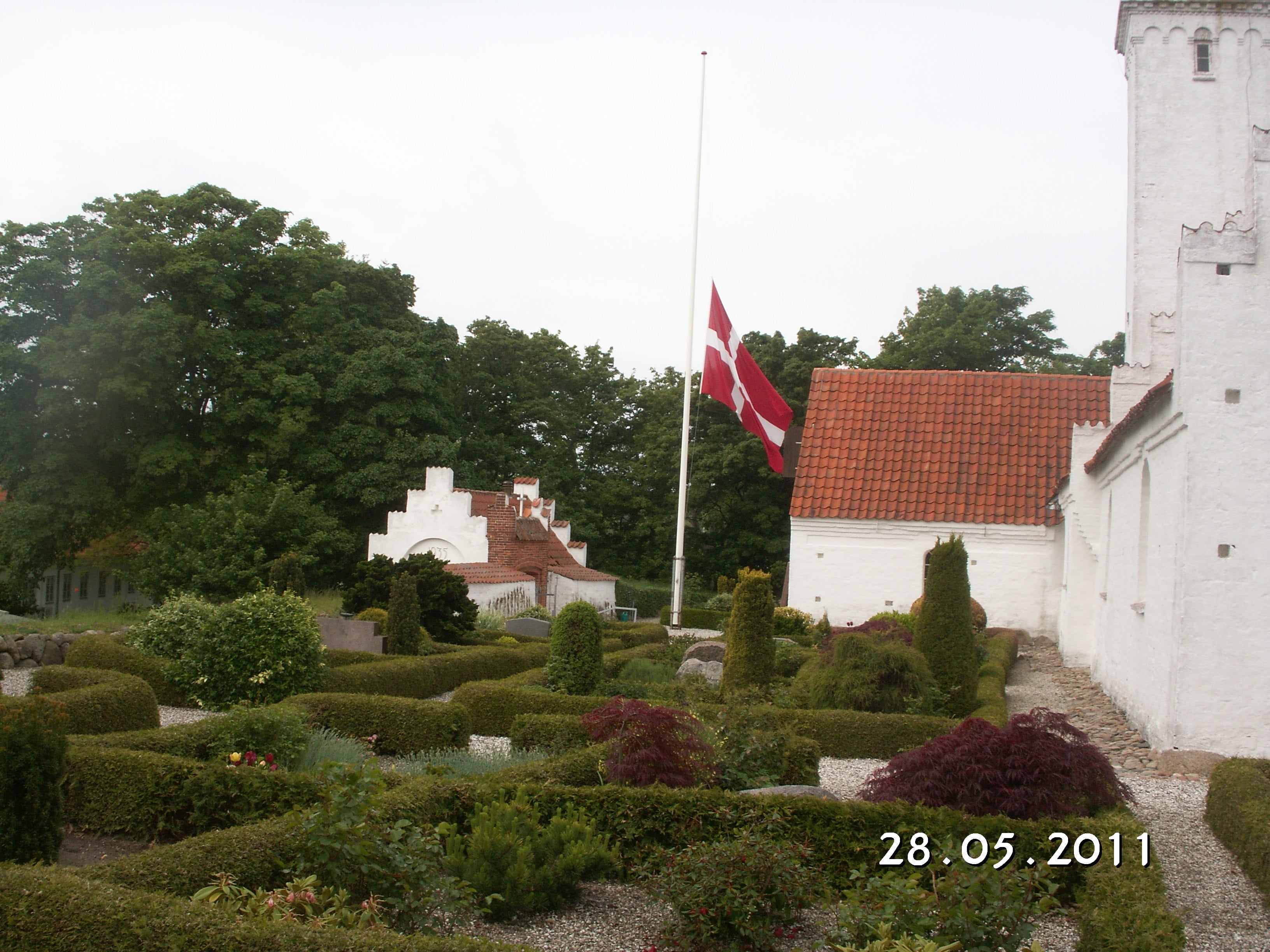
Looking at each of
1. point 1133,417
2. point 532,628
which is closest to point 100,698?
point 1133,417

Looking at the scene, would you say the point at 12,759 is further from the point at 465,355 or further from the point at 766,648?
the point at 465,355

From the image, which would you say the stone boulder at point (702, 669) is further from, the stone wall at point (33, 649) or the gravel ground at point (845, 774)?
the stone wall at point (33, 649)

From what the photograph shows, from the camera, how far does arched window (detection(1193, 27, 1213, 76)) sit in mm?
17156

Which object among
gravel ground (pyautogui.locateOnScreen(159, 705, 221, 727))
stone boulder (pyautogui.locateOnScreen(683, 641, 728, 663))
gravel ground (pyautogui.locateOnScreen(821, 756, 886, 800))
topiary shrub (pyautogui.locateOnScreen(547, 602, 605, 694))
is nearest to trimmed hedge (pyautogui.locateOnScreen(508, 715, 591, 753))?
gravel ground (pyautogui.locateOnScreen(821, 756, 886, 800))

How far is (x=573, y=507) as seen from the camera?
1620 inches

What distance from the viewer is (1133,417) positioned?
1276 cm

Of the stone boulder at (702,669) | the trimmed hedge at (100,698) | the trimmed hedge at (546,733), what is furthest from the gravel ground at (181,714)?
the stone boulder at (702,669)

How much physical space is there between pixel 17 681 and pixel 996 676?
12.9m

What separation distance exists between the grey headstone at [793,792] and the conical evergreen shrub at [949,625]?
17.8 ft

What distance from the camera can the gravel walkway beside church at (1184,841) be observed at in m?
6.01

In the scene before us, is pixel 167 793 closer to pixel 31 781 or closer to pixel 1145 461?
pixel 31 781

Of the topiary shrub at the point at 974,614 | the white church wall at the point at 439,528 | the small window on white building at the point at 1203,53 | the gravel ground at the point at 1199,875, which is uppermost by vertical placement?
the small window on white building at the point at 1203,53

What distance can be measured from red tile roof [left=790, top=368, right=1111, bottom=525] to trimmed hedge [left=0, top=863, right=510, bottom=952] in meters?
20.6

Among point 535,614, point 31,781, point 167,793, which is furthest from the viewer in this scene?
point 535,614
